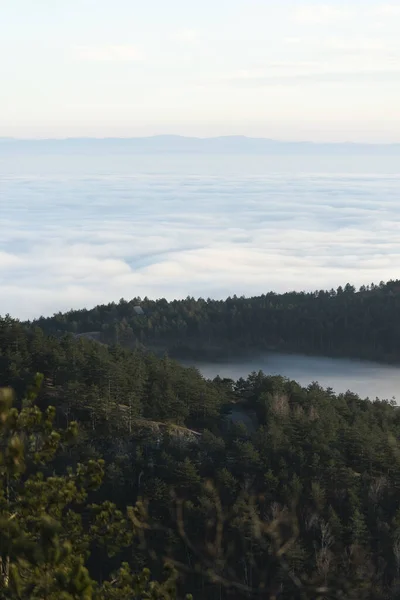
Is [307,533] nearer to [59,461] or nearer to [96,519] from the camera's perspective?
[59,461]

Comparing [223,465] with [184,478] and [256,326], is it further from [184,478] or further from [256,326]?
[256,326]

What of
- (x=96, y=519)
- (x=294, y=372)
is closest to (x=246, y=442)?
(x=96, y=519)

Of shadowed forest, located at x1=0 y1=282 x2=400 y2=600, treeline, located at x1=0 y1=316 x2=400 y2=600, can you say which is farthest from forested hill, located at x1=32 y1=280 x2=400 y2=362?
treeline, located at x1=0 y1=316 x2=400 y2=600

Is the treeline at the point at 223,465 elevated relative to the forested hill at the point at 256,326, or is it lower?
lower

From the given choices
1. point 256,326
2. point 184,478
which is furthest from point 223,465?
point 256,326

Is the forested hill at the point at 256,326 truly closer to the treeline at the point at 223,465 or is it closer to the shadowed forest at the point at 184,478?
the shadowed forest at the point at 184,478

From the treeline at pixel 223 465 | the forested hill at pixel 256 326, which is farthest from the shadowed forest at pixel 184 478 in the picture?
the forested hill at pixel 256 326

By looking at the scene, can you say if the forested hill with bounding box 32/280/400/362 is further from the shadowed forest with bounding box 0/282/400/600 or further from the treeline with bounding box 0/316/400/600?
the treeline with bounding box 0/316/400/600
